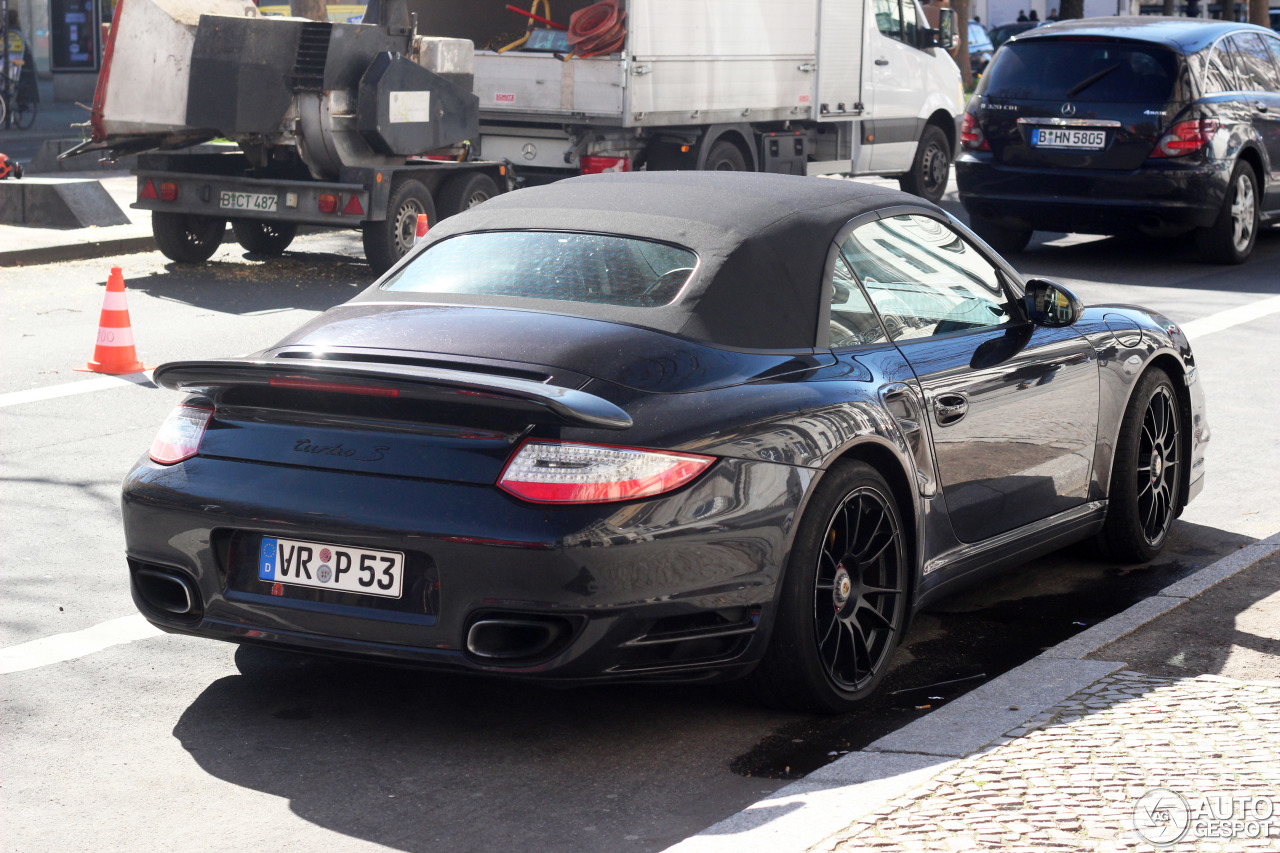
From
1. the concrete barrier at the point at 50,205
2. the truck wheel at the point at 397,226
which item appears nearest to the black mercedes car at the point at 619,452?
the truck wheel at the point at 397,226

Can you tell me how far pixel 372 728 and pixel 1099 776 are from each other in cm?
182

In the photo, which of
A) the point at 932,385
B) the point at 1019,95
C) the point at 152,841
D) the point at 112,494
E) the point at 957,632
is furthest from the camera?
the point at 1019,95

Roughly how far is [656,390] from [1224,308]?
9114 millimetres

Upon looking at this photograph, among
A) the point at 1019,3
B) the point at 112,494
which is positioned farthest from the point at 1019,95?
the point at 1019,3

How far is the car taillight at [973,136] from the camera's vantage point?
1441cm

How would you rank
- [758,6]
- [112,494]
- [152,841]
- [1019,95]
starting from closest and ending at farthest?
1. [152,841]
2. [112,494]
3. [1019,95]
4. [758,6]

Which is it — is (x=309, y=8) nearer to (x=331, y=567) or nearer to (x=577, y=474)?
(x=331, y=567)

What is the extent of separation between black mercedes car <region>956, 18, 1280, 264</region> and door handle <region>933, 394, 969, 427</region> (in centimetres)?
917

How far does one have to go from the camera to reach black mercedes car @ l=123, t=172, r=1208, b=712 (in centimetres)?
397

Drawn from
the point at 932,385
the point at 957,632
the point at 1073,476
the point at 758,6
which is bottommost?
the point at 957,632

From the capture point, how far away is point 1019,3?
65.9m

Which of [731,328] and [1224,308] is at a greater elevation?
[731,328]

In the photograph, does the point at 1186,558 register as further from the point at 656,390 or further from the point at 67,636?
the point at 67,636

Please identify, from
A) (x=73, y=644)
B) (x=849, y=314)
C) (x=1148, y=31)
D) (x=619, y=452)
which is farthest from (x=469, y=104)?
(x=619, y=452)
